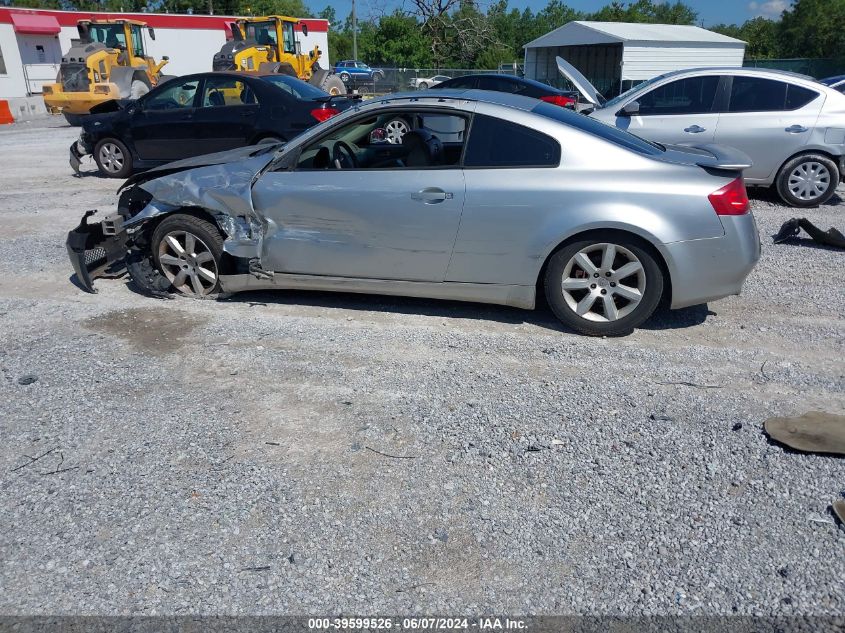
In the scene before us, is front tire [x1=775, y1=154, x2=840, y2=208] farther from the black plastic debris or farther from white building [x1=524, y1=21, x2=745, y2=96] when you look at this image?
white building [x1=524, y1=21, x2=745, y2=96]

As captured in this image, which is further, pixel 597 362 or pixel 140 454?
pixel 597 362

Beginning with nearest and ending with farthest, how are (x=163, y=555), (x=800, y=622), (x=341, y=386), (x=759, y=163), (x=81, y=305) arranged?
(x=800, y=622) < (x=163, y=555) < (x=341, y=386) < (x=81, y=305) < (x=759, y=163)

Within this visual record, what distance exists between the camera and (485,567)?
285 centimetres

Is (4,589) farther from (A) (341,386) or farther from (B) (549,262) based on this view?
(B) (549,262)

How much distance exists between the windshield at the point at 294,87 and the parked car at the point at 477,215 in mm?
5500

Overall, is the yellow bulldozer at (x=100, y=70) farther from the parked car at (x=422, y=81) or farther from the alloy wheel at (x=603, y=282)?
the alloy wheel at (x=603, y=282)

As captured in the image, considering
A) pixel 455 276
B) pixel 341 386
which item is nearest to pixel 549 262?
pixel 455 276

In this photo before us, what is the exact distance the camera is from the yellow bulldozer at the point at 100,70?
70.7ft

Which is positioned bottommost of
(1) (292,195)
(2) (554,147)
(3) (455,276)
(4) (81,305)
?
(4) (81,305)

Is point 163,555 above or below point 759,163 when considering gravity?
below

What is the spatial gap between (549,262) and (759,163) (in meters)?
5.85

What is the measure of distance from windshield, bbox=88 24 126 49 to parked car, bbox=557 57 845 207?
19981 mm

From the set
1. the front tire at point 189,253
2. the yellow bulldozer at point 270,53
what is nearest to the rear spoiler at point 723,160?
the front tire at point 189,253

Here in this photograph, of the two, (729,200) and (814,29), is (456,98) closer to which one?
(729,200)
